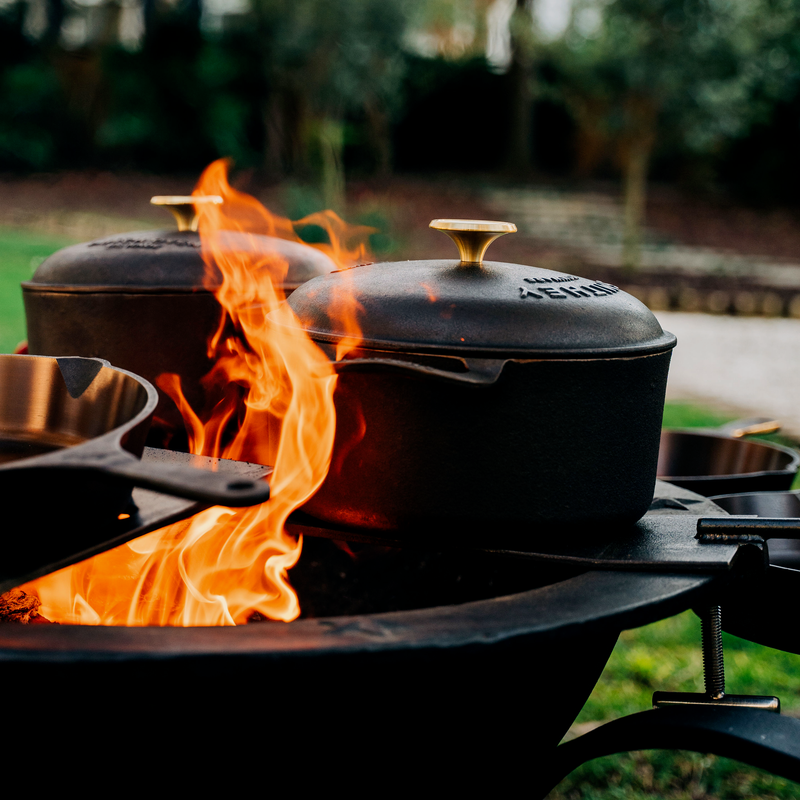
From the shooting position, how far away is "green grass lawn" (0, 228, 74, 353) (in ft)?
25.1

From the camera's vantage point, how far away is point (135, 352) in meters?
2.22

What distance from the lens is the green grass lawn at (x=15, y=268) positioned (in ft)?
25.1

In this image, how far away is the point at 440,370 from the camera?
1.40m

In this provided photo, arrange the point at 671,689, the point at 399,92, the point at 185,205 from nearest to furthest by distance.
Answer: the point at 185,205 < the point at 671,689 < the point at 399,92

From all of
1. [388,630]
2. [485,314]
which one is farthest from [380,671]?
[485,314]

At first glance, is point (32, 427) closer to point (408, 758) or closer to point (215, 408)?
point (215, 408)

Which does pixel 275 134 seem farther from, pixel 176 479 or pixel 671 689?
pixel 176 479

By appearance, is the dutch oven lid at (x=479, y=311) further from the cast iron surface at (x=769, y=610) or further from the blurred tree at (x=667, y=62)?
the blurred tree at (x=667, y=62)

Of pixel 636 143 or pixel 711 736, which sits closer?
pixel 711 736

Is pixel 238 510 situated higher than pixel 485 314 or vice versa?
pixel 485 314

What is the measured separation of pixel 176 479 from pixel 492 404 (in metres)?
0.58

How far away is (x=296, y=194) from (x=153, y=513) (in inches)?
402

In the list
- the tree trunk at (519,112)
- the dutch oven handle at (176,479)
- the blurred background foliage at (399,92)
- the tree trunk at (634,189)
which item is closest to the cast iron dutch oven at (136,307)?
the dutch oven handle at (176,479)

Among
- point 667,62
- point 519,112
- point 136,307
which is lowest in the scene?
point 136,307
